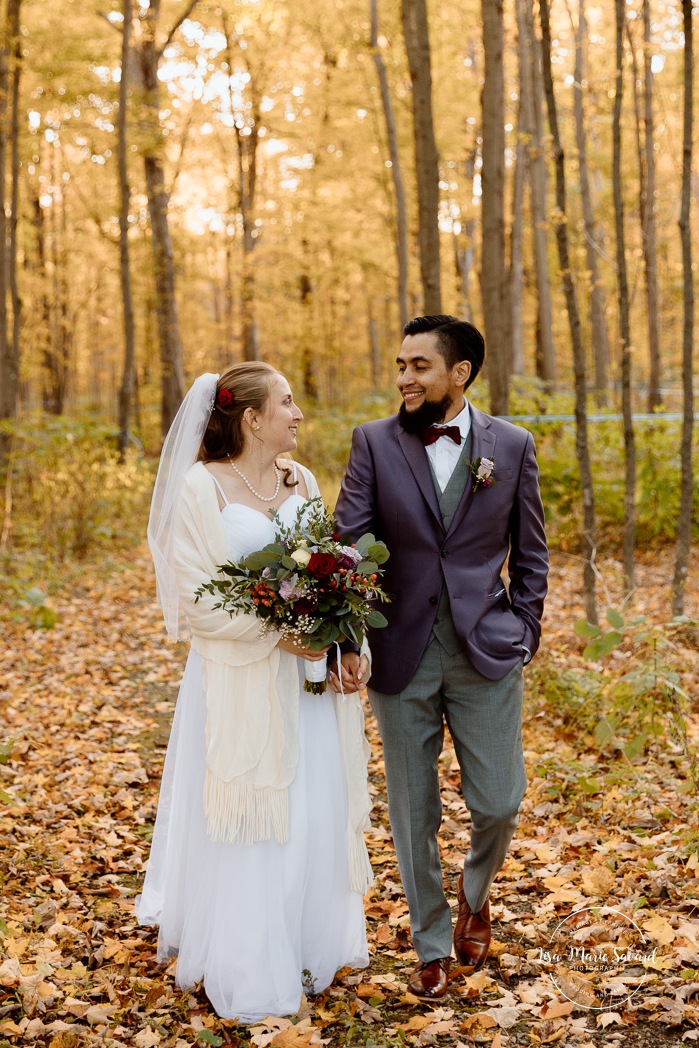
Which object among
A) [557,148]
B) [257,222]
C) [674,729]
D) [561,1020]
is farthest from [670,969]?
[257,222]

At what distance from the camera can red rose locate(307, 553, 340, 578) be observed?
325cm

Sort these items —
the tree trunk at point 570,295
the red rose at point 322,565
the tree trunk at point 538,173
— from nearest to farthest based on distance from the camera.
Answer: the red rose at point 322,565 → the tree trunk at point 570,295 → the tree trunk at point 538,173

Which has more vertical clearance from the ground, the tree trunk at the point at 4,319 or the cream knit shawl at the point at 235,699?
the tree trunk at the point at 4,319

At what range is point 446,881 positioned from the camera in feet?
15.4

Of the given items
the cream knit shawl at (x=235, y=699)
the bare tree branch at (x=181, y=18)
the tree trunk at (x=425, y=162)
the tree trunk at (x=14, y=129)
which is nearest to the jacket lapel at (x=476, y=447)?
the cream knit shawl at (x=235, y=699)

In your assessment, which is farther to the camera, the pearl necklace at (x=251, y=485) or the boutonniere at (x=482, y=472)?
the pearl necklace at (x=251, y=485)

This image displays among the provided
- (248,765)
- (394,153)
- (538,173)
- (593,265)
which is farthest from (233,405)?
(593,265)

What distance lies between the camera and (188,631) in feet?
13.1

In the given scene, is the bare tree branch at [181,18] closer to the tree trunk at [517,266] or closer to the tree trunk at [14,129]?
the tree trunk at [14,129]

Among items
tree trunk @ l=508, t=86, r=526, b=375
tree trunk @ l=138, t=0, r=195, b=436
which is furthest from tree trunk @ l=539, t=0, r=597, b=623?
tree trunk @ l=508, t=86, r=526, b=375

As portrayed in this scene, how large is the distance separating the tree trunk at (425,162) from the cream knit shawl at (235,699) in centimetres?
619

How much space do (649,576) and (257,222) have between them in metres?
16.5

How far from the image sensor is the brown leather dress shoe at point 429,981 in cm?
358

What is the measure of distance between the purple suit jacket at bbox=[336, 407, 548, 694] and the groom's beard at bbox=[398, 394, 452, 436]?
40mm
